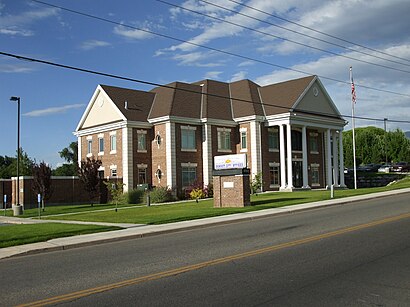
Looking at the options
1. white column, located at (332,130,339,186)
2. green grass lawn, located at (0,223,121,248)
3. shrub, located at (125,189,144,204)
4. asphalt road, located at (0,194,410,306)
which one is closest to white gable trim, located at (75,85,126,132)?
shrub, located at (125,189,144,204)

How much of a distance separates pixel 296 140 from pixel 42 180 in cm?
2483

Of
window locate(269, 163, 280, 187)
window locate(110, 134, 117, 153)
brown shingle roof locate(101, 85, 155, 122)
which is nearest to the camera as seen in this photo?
brown shingle roof locate(101, 85, 155, 122)

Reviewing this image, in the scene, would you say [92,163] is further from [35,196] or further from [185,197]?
[185,197]

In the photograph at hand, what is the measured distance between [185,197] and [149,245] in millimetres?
27937

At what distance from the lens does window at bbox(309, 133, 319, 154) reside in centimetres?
5097

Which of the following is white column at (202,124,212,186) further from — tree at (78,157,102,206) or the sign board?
the sign board

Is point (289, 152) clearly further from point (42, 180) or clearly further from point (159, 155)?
point (42, 180)

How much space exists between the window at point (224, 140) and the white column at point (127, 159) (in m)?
8.27

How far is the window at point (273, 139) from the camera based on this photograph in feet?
153

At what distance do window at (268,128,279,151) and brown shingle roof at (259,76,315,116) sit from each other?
202 centimetres

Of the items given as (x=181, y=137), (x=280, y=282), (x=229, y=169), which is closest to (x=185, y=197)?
(x=181, y=137)

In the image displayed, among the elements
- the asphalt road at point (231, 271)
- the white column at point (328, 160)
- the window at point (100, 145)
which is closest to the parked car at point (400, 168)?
the white column at point (328, 160)

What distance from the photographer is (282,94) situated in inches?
1860

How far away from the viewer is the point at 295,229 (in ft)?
51.4
